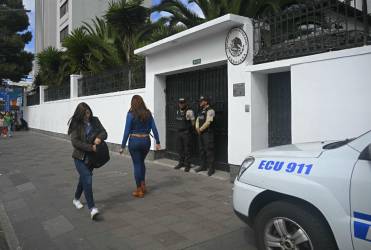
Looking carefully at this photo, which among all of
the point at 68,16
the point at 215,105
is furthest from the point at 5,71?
the point at 215,105

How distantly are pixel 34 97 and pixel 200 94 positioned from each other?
21.3 meters

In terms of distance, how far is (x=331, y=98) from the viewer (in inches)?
227

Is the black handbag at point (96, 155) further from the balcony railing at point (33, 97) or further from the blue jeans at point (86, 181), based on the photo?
the balcony railing at point (33, 97)

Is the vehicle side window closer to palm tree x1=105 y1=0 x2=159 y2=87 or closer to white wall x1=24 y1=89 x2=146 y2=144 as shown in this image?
white wall x1=24 y1=89 x2=146 y2=144

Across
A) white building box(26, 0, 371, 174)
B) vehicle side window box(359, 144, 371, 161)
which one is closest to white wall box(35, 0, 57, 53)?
white building box(26, 0, 371, 174)

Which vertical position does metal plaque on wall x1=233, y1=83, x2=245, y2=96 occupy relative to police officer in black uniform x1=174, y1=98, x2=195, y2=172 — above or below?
above

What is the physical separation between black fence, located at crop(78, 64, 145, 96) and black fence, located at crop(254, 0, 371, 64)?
520cm

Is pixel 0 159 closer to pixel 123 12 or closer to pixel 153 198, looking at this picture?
pixel 123 12

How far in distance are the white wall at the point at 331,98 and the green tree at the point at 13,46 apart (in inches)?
1154

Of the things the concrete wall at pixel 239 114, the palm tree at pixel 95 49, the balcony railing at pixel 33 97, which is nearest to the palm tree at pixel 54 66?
the palm tree at pixel 95 49

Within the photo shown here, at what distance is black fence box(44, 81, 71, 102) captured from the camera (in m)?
18.5

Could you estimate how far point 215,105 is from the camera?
873 centimetres

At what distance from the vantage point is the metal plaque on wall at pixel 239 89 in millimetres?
7447

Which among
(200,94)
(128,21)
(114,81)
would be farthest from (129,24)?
(200,94)
